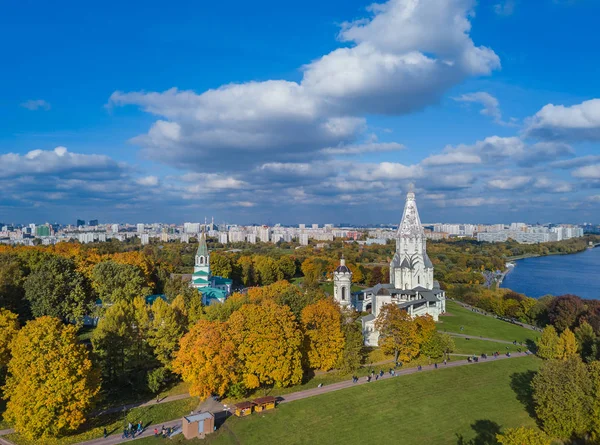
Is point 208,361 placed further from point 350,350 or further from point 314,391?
point 350,350

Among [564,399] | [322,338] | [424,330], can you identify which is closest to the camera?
[564,399]

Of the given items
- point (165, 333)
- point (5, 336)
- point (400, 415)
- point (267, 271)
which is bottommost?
point (400, 415)

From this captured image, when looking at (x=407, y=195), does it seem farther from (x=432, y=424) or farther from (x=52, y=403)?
(x=52, y=403)

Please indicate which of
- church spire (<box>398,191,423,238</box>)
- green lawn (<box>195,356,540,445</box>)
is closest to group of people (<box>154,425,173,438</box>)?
green lawn (<box>195,356,540,445</box>)

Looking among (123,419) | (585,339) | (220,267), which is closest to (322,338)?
(123,419)

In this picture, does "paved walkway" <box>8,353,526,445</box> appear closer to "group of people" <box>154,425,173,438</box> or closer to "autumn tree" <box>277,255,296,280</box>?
"group of people" <box>154,425,173,438</box>

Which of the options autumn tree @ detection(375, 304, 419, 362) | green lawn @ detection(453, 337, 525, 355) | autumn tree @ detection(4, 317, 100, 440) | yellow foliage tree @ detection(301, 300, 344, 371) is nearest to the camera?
autumn tree @ detection(4, 317, 100, 440)
